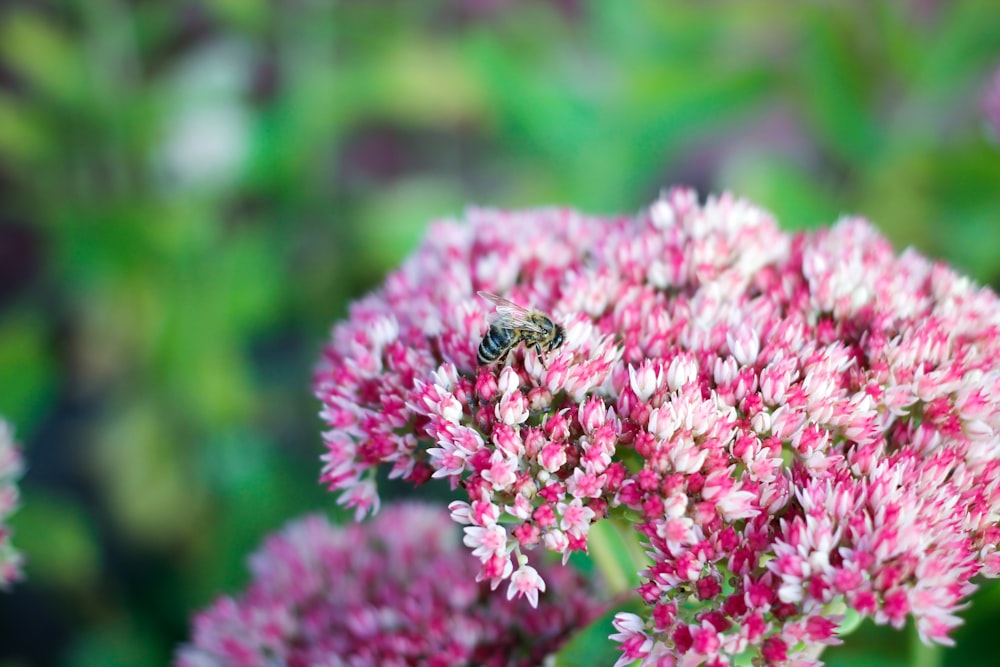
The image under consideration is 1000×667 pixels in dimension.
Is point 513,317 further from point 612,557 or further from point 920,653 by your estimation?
point 920,653

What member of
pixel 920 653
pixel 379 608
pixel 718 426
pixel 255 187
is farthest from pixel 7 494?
pixel 255 187

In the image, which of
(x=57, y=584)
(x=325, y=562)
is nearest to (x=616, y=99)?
(x=325, y=562)

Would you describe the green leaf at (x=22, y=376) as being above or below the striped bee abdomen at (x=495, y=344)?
below

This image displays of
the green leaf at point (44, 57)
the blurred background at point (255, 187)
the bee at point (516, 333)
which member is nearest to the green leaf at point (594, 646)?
the bee at point (516, 333)

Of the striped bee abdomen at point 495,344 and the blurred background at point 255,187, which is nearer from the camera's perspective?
the striped bee abdomen at point 495,344

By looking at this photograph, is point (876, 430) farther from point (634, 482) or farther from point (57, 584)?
point (57, 584)

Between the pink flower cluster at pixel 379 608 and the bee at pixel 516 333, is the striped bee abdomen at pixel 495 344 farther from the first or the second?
the pink flower cluster at pixel 379 608
